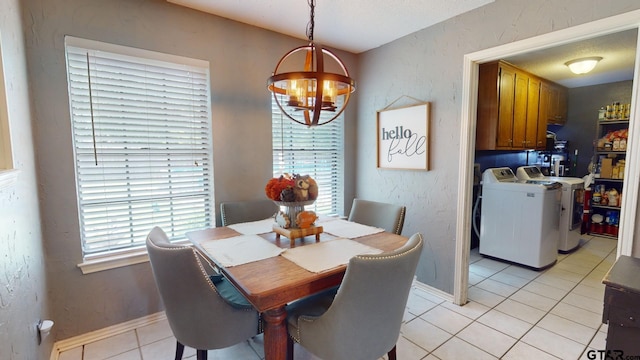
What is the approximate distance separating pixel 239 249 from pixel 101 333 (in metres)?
1.35

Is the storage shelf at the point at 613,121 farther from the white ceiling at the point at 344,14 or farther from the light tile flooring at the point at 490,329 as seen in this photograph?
the white ceiling at the point at 344,14

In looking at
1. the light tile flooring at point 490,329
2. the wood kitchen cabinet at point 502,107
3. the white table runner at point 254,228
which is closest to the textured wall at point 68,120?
the light tile flooring at point 490,329

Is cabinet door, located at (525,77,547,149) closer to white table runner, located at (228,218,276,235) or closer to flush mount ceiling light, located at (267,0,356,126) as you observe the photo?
flush mount ceiling light, located at (267,0,356,126)

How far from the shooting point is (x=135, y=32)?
2.08m

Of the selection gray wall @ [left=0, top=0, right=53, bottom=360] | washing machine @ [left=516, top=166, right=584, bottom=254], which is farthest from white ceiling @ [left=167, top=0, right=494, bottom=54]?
washing machine @ [left=516, top=166, right=584, bottom=254]

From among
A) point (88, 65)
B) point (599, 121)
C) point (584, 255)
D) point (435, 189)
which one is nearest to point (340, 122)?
point (435, 189)

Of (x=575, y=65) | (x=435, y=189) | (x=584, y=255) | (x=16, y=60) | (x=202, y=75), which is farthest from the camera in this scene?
(x=584, y=255)

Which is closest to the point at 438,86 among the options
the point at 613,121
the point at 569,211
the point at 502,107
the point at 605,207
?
the point at 502,107

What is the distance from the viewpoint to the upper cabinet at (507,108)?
10.3 feet

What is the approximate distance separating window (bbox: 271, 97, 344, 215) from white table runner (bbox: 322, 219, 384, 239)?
0.94 m

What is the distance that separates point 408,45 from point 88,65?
260 cm

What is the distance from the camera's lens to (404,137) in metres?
2.87

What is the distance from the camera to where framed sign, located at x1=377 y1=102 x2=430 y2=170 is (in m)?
2.70

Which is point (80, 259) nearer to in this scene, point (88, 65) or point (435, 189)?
point (88, 65)
